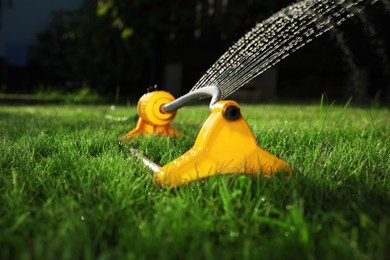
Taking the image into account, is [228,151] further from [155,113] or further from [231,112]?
[155,113]

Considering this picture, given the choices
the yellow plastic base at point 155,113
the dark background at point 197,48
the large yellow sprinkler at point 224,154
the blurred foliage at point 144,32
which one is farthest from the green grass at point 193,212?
the blurred foliage at point 144,32

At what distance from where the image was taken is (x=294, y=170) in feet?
4.25

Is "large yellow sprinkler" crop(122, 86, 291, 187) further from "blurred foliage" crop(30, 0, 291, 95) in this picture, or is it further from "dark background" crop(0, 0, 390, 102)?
"blurred foliage" crop(30, 0, 291, 95)

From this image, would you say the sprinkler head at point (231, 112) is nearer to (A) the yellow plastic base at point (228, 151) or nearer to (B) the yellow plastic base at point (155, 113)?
(A) the yellow plastic base at point (228, 151)

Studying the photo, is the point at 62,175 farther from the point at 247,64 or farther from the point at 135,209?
the point at 247,64

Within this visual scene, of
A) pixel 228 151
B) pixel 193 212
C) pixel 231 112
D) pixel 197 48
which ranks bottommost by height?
pixel 193 212

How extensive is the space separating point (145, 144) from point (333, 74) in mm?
7826

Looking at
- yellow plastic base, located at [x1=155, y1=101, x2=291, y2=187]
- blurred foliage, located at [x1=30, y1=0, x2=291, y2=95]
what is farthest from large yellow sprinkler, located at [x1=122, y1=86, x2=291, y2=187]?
blurred foliage, located at [x1=30, y1=0, x2=291, y2=95]

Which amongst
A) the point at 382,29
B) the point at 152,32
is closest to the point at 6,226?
the point at 152,32

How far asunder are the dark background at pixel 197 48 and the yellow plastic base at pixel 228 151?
18.7ft

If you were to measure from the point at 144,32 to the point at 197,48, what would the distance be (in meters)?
1.19

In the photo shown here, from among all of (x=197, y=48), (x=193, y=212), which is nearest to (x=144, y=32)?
(x=197, y=48)

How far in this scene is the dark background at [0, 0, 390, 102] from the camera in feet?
23.4

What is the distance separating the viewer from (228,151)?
128 cm
